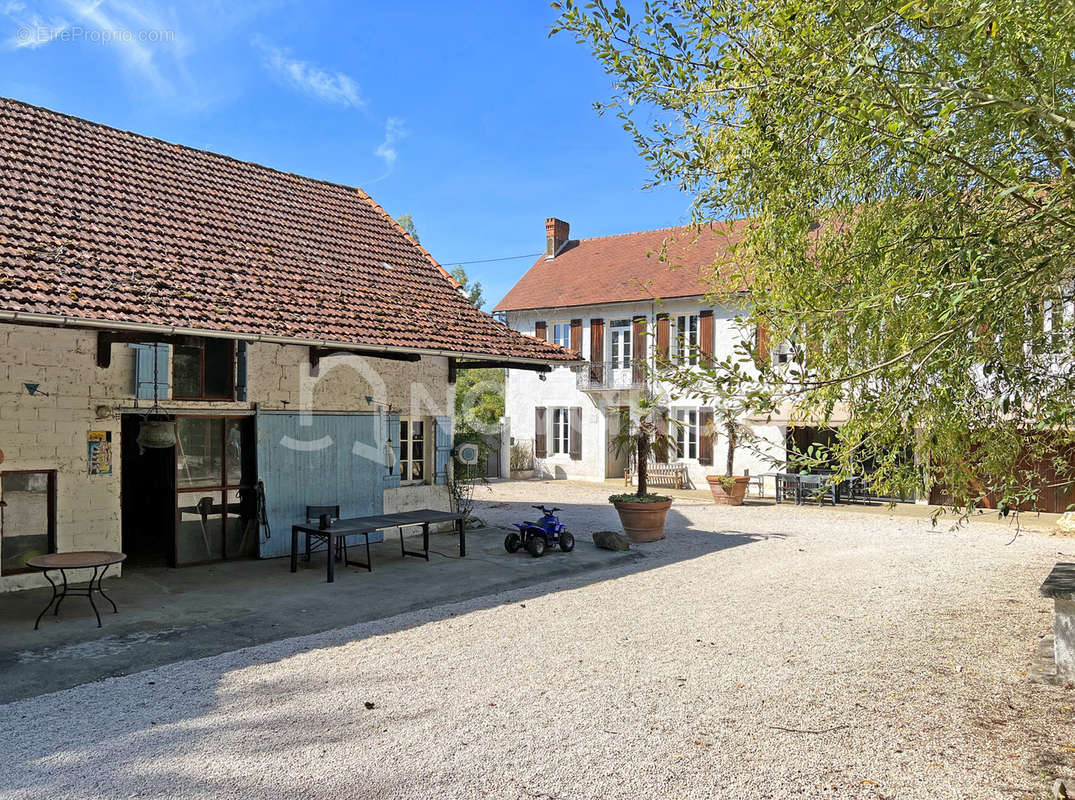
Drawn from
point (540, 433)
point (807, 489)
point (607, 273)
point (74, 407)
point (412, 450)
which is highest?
point (607, 273)

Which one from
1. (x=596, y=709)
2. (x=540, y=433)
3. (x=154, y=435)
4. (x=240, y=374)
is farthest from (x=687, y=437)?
(x=596, y=709)

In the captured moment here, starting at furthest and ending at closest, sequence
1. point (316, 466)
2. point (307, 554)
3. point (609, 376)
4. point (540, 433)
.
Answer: point (540, 433)
point (609, 376)
point (316, 466)
point (307, 554)

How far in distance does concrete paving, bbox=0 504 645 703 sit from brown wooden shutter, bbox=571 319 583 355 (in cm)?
1353

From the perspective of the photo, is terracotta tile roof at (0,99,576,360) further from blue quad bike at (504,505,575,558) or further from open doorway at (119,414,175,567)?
open doorway at (119,414,175,567)

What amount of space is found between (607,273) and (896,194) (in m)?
19.2

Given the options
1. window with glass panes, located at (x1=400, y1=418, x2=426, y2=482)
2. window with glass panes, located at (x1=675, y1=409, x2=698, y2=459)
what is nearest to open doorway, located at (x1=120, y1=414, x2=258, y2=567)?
window with glass panes, located at (x1=400, y1=418, x2=426, y2=482)

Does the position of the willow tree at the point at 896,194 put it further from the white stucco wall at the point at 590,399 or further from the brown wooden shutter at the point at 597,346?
the brown wooden shutter at the point at 597,346

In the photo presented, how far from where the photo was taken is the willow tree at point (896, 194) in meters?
3.78

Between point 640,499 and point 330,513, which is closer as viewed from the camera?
point 330,513

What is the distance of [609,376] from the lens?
77.9 feet

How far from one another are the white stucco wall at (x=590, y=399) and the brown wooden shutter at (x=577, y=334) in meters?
0.12

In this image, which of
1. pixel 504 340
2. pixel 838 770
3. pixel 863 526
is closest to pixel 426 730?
pixel 838 770

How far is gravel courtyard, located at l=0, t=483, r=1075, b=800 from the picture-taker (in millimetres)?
4148

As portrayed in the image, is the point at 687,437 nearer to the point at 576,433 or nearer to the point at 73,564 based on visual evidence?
the point at 576,433
